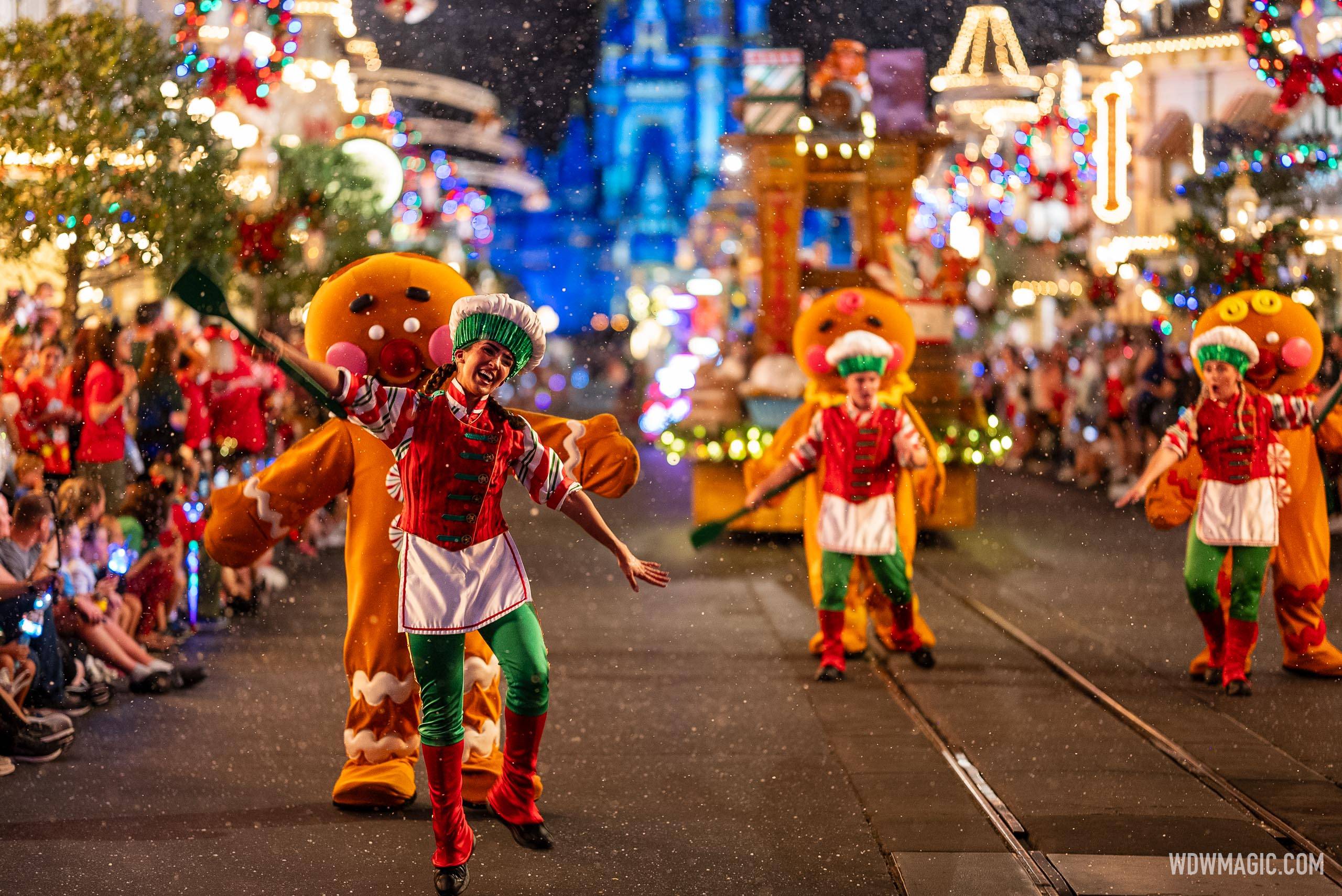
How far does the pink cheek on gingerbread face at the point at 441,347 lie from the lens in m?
5.43

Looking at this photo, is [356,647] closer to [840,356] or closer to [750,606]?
[840,356]

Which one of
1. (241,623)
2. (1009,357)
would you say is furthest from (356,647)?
(1009,357)

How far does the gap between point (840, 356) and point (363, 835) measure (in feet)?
12.6

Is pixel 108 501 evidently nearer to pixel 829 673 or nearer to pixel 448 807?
pixel 829 673

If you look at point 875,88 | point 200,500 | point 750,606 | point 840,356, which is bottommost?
point 750,606

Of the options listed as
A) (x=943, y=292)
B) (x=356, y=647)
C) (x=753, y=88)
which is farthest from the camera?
(x=753, y=88)

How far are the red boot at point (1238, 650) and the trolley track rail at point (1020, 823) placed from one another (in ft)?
1.84

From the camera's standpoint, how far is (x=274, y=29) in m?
10.2

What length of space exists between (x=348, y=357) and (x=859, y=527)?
316 centimetres

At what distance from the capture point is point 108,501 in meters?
8.80

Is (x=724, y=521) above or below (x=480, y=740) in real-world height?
above

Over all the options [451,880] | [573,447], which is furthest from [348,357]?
[451,880]

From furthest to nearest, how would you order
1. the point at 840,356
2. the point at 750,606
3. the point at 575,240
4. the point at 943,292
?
the point at 575,240, the point at 943,292, the point at 750,606, the point at 840,356

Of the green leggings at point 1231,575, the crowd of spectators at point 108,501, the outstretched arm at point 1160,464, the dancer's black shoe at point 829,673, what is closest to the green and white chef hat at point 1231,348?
the outstretched arm at point 1160,464
